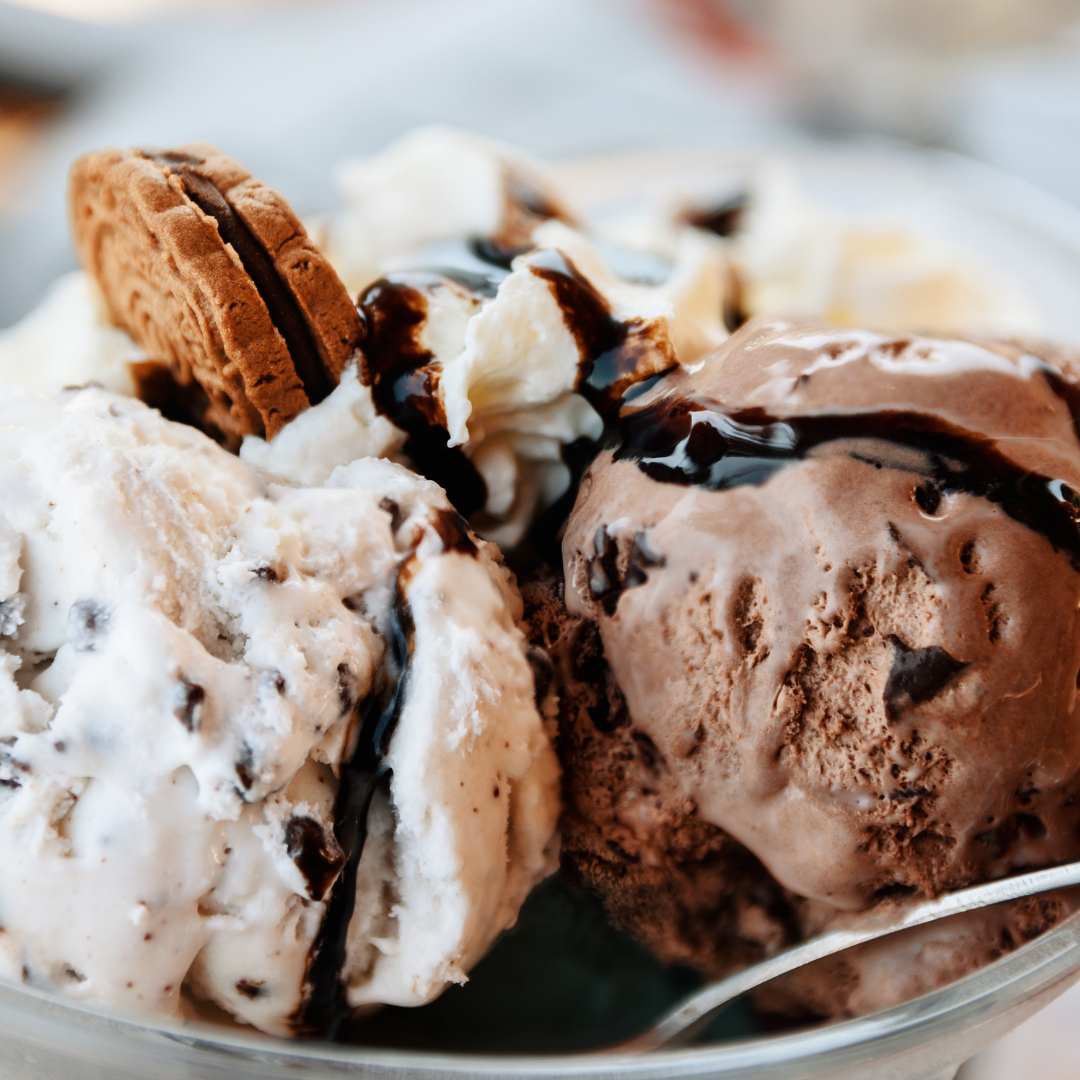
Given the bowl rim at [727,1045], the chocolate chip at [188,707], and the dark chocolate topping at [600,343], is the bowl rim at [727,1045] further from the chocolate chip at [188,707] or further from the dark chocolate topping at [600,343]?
the dark chocolate topping at [600,343]

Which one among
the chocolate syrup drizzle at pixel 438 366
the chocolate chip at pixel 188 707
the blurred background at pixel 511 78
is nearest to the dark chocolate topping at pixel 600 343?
the chocolate syrup drizzle at pixel 438 366

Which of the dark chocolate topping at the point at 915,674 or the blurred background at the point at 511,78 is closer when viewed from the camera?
the dark chocolate topping at the point at 915,674

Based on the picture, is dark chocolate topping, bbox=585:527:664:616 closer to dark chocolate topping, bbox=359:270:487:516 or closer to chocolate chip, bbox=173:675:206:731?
dark chocolate topping, bbox=359:270:487:516

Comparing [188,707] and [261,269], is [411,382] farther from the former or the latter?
[188,707]

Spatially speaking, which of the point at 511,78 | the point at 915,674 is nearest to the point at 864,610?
the point at 915,674

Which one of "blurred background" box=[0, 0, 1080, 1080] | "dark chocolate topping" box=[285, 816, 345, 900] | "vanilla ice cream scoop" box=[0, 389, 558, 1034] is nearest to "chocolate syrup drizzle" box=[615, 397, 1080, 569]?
"vanilla ice cream scoop" box=[0, 389, 558, 1034]

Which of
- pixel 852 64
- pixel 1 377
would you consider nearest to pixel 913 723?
pixel 1 377
